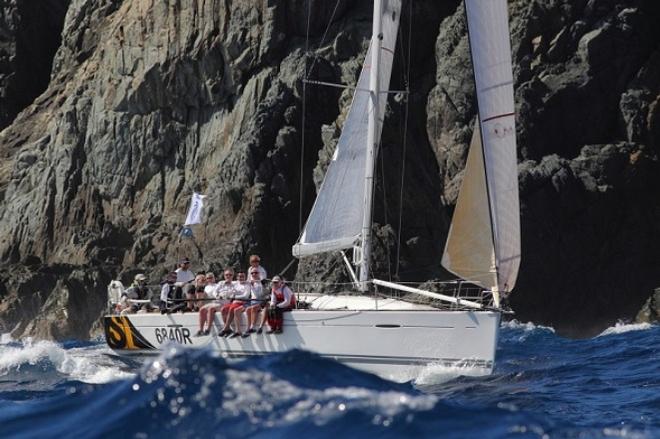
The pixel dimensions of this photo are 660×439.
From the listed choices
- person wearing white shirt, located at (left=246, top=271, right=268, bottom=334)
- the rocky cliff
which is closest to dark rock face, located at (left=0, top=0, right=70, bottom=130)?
the rocky cliff

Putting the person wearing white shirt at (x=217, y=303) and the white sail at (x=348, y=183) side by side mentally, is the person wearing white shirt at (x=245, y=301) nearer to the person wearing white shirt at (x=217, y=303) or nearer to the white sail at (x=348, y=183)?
the person wearing white shirt at (x=217, y=303)

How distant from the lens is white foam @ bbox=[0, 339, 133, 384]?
17.4 metres

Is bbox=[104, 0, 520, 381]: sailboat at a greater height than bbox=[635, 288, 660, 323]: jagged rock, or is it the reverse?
bbox=[104, 0, 520, 381]: sailboat

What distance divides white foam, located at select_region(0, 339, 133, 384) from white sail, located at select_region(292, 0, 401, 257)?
13.2 feet

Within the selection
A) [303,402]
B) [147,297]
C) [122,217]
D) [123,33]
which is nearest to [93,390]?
[303,402]

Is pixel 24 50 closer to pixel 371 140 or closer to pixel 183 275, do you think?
pixel 183 275

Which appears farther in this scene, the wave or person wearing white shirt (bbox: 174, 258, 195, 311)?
the wave

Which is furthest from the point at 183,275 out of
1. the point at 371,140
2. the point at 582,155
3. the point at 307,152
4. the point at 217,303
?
the point at 582,155

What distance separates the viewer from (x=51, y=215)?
40031mm

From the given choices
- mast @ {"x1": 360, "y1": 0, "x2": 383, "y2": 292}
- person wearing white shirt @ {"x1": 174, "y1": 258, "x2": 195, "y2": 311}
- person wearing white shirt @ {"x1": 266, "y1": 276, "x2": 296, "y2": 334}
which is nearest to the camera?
person wearing white shirt @ {"x1": 266, "y1": 276, "x2": 296, "y2": 334}

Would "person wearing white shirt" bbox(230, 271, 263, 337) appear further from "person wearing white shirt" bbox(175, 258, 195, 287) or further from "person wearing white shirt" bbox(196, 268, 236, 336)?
"person wearing white shirt" bbox(175, 258, 195, 287)

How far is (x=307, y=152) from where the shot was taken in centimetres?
3406

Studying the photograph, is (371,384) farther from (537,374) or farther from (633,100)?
(633,100)

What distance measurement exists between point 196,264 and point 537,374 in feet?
63.4
